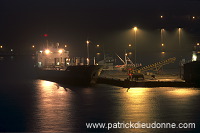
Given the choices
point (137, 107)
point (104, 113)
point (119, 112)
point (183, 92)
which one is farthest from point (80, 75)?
point (119, 112)

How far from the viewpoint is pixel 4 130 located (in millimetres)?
25047

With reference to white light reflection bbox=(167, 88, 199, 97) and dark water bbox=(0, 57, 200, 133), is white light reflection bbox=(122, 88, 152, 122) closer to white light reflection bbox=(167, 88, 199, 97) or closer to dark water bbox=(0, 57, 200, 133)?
dark water bbox=(0, 57, 200, 133)

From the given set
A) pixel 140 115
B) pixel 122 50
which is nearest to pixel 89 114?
pixel 140 115

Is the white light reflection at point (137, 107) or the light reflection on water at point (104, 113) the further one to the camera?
the white light reflection at point (137, 107)

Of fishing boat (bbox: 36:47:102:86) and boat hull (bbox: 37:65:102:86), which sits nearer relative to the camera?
boat hull (bbox: 37:65:102:86)

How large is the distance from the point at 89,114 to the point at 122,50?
9876 cm

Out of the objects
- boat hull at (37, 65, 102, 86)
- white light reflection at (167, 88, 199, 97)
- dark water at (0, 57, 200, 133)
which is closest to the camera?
dark water at (0, 57, 200, 133)

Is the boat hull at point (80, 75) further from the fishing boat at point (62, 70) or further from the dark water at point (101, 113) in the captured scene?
the dark water at point (101, 113)

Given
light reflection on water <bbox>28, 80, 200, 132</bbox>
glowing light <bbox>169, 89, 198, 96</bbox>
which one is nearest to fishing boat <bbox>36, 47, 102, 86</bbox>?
glowing light <bbox>169, 89, 198, 96</bbox>

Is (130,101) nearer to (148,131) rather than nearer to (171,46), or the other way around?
(148,131)

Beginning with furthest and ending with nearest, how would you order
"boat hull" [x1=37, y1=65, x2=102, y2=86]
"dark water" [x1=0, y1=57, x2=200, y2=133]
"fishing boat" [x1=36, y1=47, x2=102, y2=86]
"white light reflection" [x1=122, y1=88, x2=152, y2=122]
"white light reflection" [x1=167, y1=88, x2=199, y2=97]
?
"fishing boat" [x1=36, y1=47, x2=102, y2=86] → "boat hull" [x1=37, y1=65, x2=102, y2=86] → "white light reflection" [x1=167, y1=88, x2=199, y2=97] → "white light reflection" [x1=122, y1=88, x2=152, y2=122] → "dark water" [x1=0, y1=57, x2=200, y2=133]

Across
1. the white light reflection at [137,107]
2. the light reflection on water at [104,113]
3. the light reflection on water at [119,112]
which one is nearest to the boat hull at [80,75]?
the white light reflection at [137,107]

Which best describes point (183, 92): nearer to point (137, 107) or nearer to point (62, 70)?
point (137, 107)

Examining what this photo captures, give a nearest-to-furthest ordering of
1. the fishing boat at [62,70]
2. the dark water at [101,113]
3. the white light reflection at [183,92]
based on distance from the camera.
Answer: the dark water at [101,113] < the white light reflection at [183,92] < the fishing boat at [62,70]
